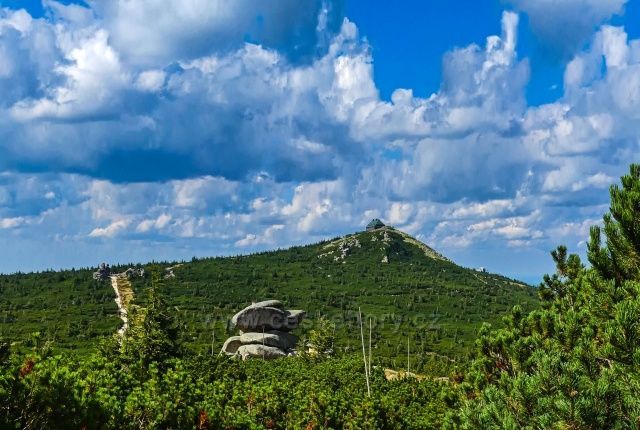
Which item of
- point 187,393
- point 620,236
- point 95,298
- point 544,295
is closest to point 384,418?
point 544,295

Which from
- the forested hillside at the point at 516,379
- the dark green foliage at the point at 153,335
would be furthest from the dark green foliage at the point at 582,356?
the dark green foliage at the point at 153,335

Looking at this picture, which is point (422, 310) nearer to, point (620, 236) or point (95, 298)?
point (95, 298)

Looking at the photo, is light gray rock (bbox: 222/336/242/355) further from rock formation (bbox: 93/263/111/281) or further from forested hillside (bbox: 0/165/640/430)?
rock formation (bbox: 93/263/111/281)

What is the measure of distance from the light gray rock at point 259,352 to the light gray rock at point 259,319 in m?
7.07

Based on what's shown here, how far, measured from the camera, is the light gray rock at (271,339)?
83.6 meters

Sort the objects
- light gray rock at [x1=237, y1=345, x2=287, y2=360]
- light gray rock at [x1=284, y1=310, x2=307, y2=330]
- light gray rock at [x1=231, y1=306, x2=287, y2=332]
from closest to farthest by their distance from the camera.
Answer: light gray rock at [x1=237, y1=345, x2=287, y2=360]
light gray rock at [x1=231, y1=306, x2=287, y2=332]
light gray rock at [x1=284, y1=310, x2=307, y2=330]

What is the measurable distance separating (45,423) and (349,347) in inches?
4625

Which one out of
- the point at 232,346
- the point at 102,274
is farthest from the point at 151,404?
the point at 102,274

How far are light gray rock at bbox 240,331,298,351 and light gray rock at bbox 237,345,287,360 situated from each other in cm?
208

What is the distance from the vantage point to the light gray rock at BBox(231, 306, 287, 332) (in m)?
88.4

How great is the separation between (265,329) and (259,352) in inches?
411

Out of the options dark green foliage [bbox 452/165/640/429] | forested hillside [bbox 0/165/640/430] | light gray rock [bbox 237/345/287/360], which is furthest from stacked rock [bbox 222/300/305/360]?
dark green foliage [bbox 452/165/640/429]

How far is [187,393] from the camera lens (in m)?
14.9

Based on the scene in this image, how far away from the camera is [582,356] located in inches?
369
